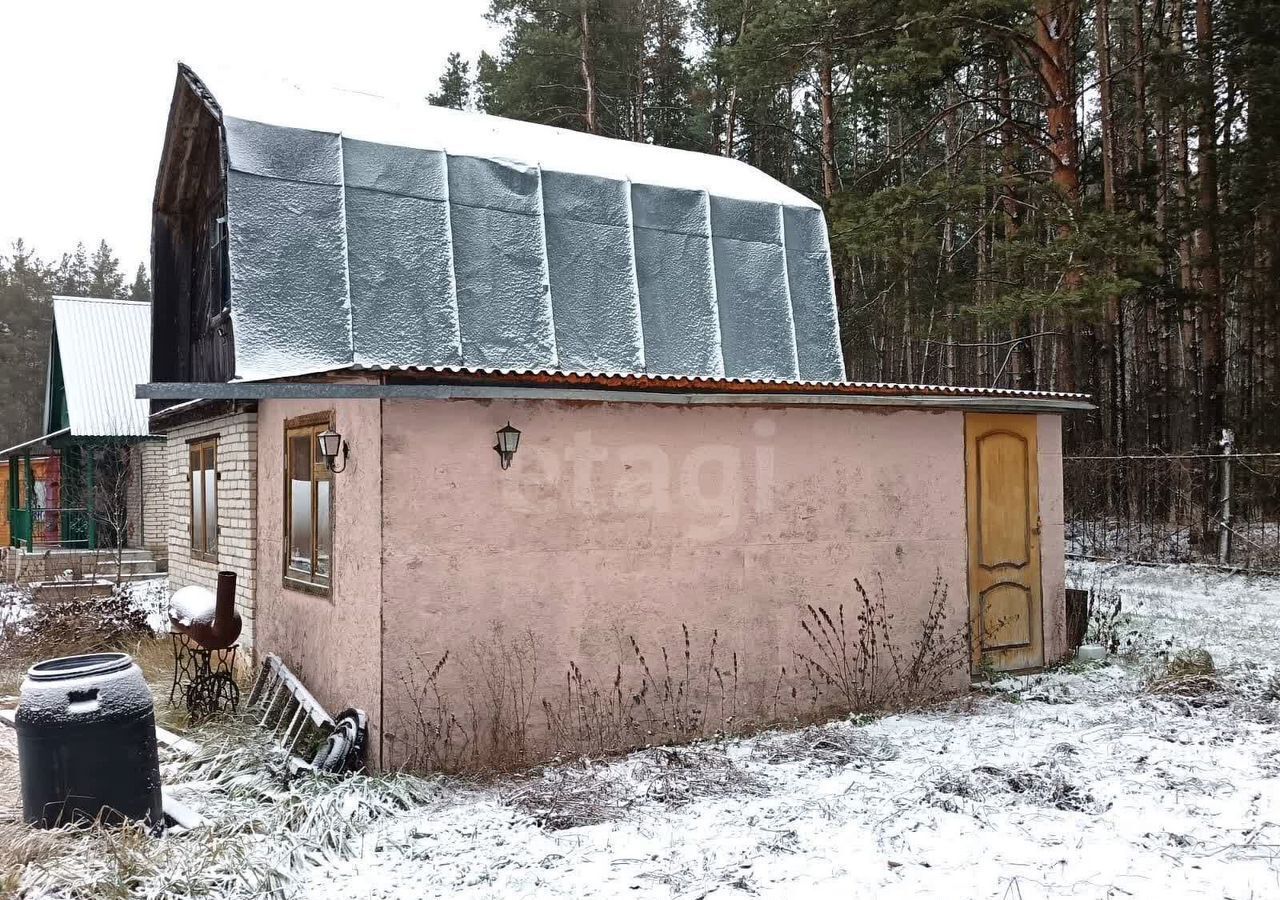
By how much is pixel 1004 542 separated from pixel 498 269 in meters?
5.23

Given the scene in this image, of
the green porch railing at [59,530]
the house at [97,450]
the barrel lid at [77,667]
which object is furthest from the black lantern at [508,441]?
the green porch railing at [59,530]

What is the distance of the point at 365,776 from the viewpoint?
595 centimetres

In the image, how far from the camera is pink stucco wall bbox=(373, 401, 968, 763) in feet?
20.3

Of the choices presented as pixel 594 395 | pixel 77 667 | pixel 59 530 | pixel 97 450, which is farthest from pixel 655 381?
pixel 59 530

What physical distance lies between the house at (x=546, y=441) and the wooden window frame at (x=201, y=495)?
10cm

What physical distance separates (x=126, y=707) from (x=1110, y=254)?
12778 mm

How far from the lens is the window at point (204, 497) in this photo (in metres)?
10.5

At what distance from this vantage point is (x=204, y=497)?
436 inches

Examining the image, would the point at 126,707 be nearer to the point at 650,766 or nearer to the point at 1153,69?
the point at 650,766

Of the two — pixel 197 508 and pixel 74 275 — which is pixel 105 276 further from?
pixel 197 508

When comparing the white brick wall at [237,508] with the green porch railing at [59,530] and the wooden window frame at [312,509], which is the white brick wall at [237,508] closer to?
the wooden window frame at [312,509]

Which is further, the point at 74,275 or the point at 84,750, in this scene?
the point at 74,275

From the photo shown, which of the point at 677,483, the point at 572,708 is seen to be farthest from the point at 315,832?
the point at 677,483

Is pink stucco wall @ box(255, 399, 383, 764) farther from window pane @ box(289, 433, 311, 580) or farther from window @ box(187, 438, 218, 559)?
window @ box(187, 438, 218, 559)
